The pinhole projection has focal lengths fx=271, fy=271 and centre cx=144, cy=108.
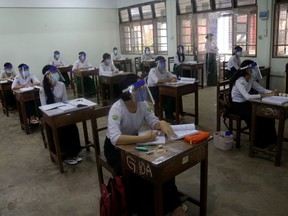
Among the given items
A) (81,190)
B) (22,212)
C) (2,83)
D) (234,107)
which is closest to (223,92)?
(234,107)

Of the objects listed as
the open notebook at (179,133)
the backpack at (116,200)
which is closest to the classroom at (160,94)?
the open notebook at (179,133)

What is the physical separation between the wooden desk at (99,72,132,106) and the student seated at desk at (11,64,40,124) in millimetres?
1396

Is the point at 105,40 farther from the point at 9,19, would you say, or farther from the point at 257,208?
the point at 257,208

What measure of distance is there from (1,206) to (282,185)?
107 inches

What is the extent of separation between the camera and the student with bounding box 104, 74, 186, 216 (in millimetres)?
2021

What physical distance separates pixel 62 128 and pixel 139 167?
1.74m

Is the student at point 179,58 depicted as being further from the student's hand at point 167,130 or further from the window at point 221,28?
the student's hand at point 167,130

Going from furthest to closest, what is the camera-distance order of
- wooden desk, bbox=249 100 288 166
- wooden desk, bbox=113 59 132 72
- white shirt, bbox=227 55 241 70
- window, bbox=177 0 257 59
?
1. wooden desk, bbox=113 59 132 72
2. window, bbox=177 0 257 59
3. white shirt, bbox=227 55 241 70
4. wooden desk, bbox=249 100 288 166

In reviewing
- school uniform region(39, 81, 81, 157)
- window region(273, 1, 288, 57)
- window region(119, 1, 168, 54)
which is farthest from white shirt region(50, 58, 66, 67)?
window region(273, 1, 288, 57)

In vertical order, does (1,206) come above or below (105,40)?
below

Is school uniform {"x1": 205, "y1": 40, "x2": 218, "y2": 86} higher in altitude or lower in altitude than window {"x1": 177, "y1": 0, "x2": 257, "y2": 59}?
lower

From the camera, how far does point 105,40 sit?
10.3 meters

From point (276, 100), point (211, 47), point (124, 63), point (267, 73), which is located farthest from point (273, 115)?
point (124, 63)

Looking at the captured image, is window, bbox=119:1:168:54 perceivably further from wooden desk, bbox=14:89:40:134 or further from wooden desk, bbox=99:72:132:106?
wooden desk, bbox=14:89:40:134
